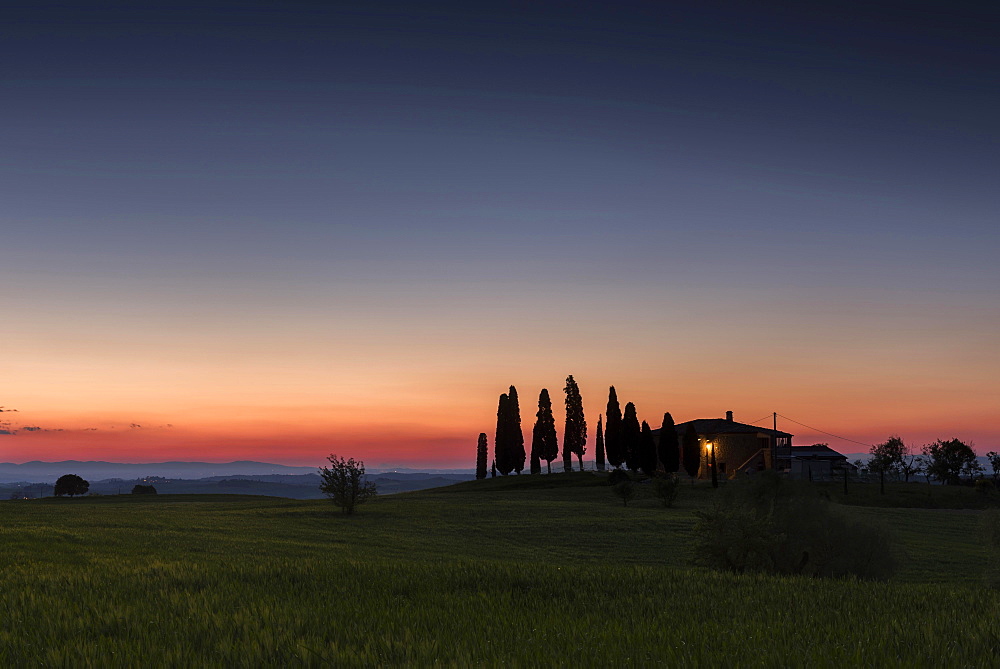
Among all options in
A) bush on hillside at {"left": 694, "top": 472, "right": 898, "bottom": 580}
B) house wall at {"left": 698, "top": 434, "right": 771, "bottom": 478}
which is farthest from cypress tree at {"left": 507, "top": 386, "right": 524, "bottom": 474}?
bush on hillside at {"left": 694, "top": 472, "right": 898, "bottom": 580}

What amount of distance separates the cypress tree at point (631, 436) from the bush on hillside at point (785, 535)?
236 feet

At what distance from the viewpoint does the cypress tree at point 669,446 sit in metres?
87.3

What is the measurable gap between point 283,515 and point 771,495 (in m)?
36.2

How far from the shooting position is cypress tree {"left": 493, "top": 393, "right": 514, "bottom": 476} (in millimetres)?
103562

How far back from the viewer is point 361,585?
8695 mm

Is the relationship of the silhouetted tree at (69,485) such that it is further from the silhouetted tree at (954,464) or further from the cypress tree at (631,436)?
the silhouetted tree at (954,464)

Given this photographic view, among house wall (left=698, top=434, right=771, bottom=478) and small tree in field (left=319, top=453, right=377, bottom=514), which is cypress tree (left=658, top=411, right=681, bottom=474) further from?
small tree in field (left=319, top=453, right=377, bottom=514)

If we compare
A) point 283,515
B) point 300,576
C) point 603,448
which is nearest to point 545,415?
point 603,448

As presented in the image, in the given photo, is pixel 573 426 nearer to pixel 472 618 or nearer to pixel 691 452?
pixel 691 452

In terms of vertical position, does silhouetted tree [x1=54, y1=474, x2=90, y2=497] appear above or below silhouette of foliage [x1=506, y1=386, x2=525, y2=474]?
below

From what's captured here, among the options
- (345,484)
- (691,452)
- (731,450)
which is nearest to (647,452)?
(691,452)

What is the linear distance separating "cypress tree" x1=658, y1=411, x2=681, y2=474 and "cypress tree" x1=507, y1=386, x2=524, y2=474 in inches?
917

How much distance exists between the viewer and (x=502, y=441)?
343ft

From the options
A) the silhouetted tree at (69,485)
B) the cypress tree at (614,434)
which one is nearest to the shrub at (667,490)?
the cypress tree at (614,434)
